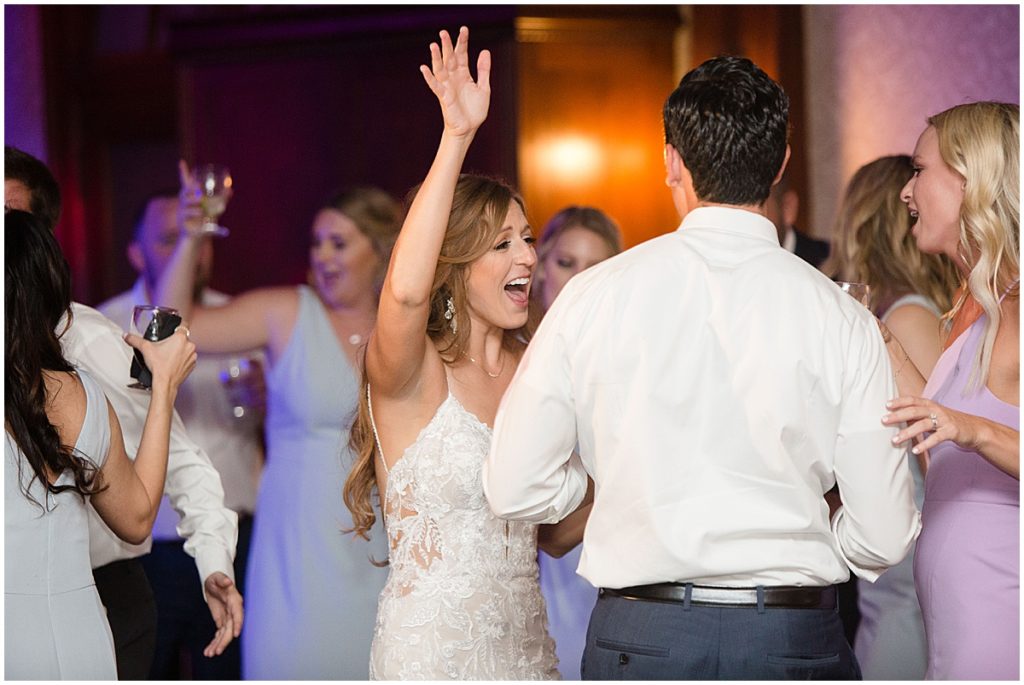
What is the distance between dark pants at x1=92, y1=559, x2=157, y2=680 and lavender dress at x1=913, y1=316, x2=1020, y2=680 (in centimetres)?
178

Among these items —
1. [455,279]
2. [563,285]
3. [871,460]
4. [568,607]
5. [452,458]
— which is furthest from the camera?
[563,285]

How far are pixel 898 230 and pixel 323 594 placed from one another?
84.0 inches

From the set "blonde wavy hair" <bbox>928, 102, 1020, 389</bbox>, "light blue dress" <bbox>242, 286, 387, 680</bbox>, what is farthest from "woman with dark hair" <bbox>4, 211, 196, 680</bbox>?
"blonde wavy hair" <bbox>928, 102, 1020, 389</bbox>

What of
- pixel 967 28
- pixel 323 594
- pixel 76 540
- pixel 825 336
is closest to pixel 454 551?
pixel 76 540

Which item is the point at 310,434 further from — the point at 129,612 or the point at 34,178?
the point at 34,178

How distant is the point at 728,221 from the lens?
1912mm

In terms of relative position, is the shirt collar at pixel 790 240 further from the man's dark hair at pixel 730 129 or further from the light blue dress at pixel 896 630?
the man's dark hair at pixel 730 129

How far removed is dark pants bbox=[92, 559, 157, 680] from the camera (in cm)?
274

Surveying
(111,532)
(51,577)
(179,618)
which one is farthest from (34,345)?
(179,618)

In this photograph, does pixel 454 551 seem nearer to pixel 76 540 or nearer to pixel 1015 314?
pixel 76 540

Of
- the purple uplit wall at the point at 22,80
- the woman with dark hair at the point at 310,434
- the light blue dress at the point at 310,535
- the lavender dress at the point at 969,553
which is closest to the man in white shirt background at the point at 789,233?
the woman with dark hair at the point at 310,434

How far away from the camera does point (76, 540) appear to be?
226cm

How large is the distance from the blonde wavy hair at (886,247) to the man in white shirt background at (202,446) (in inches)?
83.5

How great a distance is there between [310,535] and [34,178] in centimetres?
164
